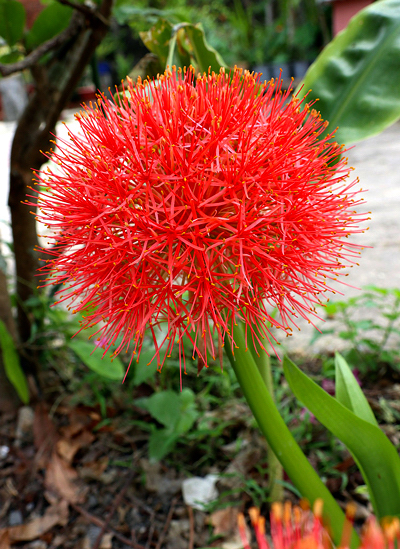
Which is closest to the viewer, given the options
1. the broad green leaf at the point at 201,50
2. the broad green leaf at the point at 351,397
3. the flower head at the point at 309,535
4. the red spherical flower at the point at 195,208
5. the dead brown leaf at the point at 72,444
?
the flower head at the point at 309,535

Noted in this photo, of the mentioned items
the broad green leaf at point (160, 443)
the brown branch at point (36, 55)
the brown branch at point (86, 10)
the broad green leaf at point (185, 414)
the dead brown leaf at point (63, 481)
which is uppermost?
the brown branch at point (86, 10)

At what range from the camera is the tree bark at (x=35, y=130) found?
1.23m

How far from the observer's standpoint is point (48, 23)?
4.07ft

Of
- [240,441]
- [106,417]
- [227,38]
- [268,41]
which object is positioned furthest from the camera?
[227,38]

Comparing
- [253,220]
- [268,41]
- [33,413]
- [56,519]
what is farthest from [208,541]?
[268,41]

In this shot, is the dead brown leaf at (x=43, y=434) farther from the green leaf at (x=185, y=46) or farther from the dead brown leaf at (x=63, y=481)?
the green leaf at (x=185, y=46)

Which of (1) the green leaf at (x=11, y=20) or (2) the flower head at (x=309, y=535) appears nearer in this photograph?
(2) the flower head at (x=309, y=535)

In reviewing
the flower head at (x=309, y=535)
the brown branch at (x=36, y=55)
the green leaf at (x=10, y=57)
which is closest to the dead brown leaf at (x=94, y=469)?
the flower head at (x=309, y=535)

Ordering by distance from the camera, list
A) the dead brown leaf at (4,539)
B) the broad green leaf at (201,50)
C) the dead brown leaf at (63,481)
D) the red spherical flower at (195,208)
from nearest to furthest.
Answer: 1. the red spherical flower at (195,208)
2. the broad green leaf at (201,50)
3. the dead brown leaf at (4,539)
4. the dead brown leaf at (63,481)

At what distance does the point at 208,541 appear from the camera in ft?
3.43

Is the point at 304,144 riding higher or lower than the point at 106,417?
higher

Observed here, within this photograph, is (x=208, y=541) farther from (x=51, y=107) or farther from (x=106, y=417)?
(x=51, y=107)

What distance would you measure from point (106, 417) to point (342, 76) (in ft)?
3.97

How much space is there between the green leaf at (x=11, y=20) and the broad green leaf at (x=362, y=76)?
757mm
